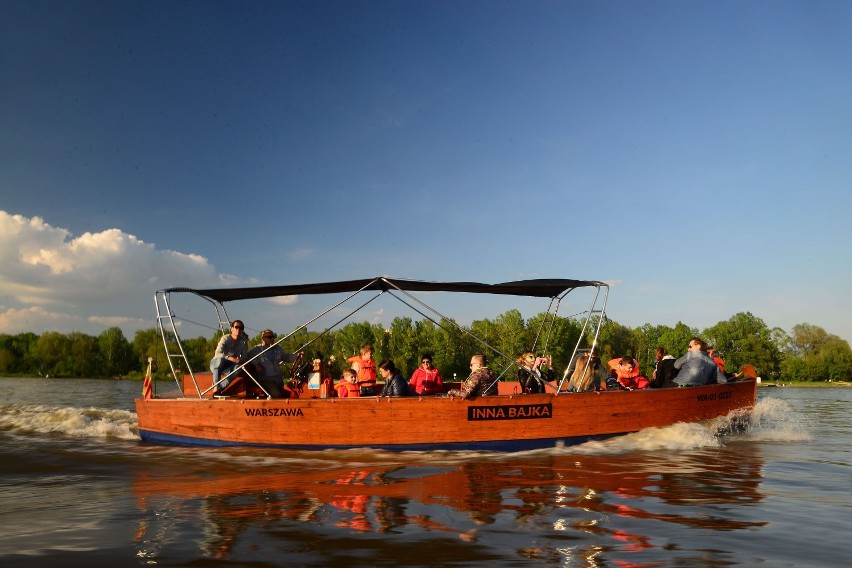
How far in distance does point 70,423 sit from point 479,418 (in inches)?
504

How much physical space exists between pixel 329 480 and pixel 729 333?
89540 mm

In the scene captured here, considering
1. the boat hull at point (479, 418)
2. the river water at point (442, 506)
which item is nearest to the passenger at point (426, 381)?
the boat hull at point (479, 418)

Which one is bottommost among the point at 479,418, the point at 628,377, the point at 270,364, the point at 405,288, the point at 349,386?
the point at 479,418

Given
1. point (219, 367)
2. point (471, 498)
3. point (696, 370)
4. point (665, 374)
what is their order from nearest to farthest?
point (471, 498) → point (696, 370) → point (219, 367) → point (665, 374)

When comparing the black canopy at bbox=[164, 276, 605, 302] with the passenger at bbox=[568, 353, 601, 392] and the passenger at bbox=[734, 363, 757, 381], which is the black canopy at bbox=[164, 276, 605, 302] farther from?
the passenger at bbox=[734, 363, 757, 381]

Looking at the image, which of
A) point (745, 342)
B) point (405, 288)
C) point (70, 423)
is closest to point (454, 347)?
point (745, 342)

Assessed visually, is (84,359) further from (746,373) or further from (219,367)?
(746,373)

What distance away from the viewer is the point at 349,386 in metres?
12.3

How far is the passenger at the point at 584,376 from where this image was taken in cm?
1145

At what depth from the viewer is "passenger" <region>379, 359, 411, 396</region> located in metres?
11.1

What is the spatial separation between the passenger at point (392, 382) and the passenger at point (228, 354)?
2764 millimetres

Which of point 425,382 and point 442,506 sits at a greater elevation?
point 425,382

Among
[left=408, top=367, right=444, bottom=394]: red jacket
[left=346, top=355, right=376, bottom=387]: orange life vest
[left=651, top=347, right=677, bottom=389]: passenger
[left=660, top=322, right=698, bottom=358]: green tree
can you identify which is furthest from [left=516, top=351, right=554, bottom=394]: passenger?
[left=660, top=322, right=698, bottom=358]: green tree

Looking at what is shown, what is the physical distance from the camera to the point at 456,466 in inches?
359
